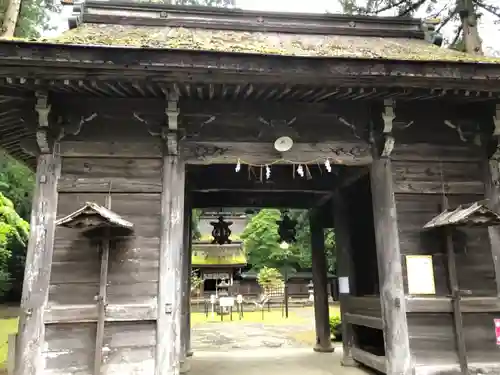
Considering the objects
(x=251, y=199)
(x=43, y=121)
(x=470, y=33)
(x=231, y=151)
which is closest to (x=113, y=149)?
(x=43, y=121)

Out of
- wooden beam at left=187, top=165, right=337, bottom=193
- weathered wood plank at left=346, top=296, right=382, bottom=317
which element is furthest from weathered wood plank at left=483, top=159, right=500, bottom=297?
wooden beam at left=187, top=165, right=337, bottom=193

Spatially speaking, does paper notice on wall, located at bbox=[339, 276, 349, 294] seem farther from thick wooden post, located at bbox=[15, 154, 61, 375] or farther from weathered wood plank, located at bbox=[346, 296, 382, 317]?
thick wooden post, located at bbox=[15, 154, 61, 375]

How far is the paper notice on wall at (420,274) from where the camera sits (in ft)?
18.6

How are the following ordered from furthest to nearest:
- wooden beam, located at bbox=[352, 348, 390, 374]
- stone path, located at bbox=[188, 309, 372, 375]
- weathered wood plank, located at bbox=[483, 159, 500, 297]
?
stone path, located at bbox=[188, 309, 372, 375] < wooden beam, located at bbox=[352, 348, 390, 374] < weathered wood plank, located at bbox=[483, 159, 500, 297]

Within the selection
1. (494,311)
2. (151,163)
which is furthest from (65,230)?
(494,311)

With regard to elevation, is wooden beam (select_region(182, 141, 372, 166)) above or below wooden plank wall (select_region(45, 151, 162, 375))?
above

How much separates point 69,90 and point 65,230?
6.41 feet

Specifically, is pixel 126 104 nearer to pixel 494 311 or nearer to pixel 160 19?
pixel 160 19

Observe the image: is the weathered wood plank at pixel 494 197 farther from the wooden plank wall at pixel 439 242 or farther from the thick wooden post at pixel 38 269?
the thick wooden post at pixel 38 269

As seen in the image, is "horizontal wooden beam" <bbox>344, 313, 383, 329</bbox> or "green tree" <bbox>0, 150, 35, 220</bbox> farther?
"green tree" <bbox>0, 150, 35, 220</bbox>

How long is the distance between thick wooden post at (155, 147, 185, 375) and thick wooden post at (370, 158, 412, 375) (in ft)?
9.91

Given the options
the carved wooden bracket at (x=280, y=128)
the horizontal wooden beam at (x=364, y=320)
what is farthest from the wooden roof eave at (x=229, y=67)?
the horizontal wooden beam at (x=364, y=320)

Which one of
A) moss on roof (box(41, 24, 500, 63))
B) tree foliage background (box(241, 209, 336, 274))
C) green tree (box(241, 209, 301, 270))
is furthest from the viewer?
green tree (box(241, 209, 301, 270))

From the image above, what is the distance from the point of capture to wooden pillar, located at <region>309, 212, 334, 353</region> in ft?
31.8
